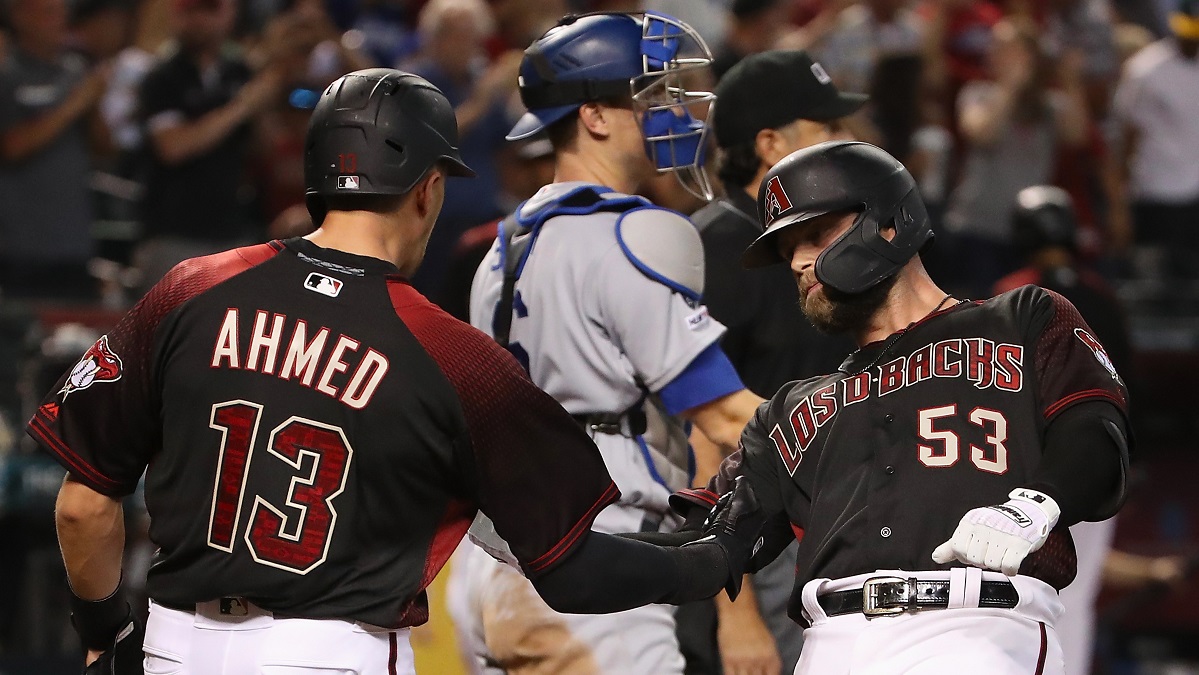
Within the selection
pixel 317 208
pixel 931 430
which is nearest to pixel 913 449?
pixel 931 430

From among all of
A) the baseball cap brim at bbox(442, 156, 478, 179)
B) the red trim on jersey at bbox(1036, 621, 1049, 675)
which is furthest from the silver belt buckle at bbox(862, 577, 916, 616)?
the baseball cap brim at bbox(442, 156, 478, 179)

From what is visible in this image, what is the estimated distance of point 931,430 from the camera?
3.45m

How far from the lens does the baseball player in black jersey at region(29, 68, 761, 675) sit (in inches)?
123

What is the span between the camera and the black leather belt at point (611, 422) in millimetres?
4191

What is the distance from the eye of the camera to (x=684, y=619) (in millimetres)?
4719

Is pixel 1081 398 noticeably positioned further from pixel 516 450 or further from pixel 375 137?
pixel 375 137

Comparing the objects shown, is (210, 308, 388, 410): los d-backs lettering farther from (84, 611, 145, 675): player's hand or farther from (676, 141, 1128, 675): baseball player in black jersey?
(676, 141, 1128, 675): baseball player in black jersey

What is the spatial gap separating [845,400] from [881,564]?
403 millimetres

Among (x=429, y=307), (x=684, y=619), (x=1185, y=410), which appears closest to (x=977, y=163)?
(x=1185, y=410)

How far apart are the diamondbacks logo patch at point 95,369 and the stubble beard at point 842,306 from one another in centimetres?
152

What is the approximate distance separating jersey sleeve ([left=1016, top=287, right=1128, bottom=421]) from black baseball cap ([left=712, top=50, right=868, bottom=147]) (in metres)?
1.47

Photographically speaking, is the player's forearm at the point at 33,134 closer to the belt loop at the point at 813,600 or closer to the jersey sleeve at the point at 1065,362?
the belt loop at the point at 813,600

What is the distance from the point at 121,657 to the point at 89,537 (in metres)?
0.37

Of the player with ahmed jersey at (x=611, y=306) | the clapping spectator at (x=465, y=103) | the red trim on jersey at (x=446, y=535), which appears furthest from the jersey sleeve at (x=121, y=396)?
the clapping spectator at (x=465, y=103)
